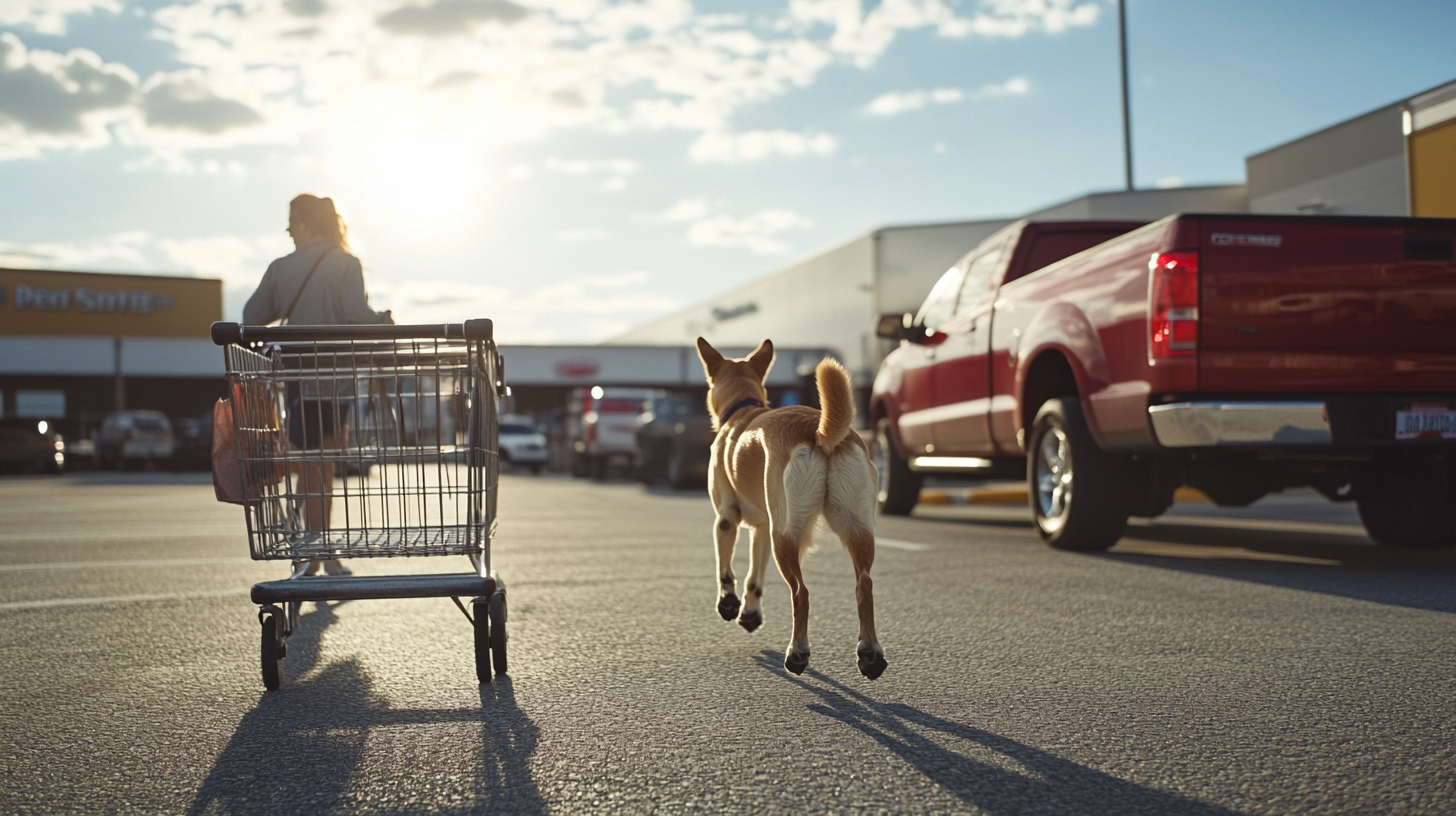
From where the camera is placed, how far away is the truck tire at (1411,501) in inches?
300

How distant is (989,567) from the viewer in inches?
276

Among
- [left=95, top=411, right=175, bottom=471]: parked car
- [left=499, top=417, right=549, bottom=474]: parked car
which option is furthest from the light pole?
[left=95, top=411, right=175, bottom=471]: parked car

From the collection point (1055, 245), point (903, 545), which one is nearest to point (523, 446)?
point (1055, 245)

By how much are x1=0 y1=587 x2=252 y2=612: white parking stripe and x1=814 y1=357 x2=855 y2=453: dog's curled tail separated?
383 cm

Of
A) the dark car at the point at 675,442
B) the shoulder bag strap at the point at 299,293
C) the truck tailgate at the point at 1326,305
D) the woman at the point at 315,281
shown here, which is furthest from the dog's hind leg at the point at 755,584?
the dark car at the point at 675,442

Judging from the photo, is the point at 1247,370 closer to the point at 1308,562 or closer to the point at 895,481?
the point at 1308,562

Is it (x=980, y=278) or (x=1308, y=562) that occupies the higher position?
(x=980, y=278)

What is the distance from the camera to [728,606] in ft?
16.0

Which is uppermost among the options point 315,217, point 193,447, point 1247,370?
point 315,217

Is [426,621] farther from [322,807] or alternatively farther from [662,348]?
[662,348]

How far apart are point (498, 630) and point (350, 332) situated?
1147mm

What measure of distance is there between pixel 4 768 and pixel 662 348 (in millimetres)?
56086

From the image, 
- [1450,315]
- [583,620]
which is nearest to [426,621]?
[583,620]

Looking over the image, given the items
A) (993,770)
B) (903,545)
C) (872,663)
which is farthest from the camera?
(903,545)
